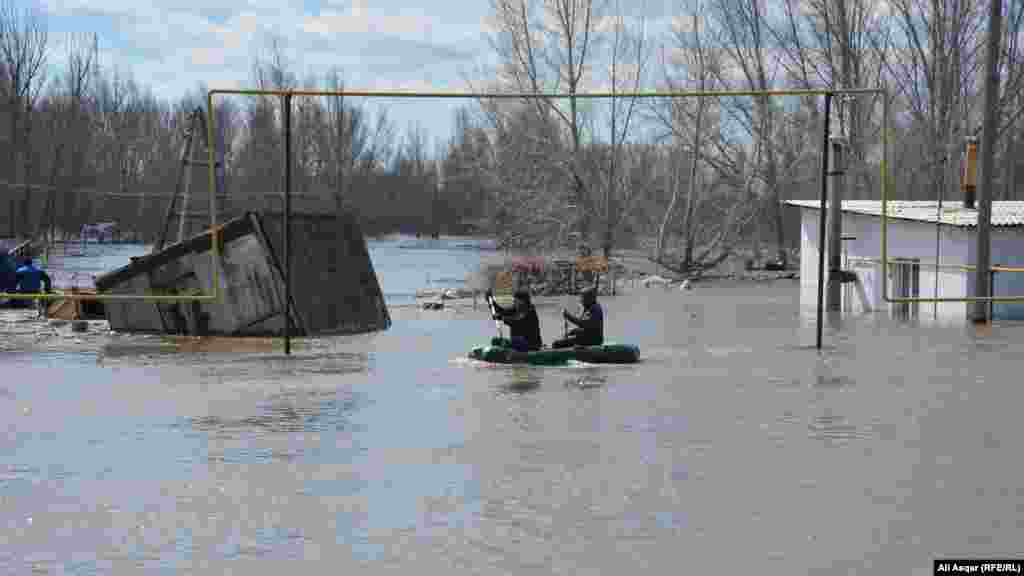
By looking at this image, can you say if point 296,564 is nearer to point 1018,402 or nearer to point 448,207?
point 1018,402

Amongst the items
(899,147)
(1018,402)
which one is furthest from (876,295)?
(899,147)

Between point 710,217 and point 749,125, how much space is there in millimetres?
4812

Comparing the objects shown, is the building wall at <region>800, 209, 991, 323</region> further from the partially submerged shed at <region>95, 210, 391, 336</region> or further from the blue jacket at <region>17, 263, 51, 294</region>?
the blue jacket at <region>17, 263, 51, 294</region>

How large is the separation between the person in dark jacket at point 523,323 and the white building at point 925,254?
12.1 meters

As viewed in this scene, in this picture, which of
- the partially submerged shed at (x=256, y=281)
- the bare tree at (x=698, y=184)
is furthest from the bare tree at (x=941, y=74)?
the partially submerged shed at (x=256, y=281)

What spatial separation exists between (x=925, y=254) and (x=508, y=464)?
22944 millimetres

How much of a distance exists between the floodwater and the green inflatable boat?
24cm

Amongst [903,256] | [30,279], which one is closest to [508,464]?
[30,279]

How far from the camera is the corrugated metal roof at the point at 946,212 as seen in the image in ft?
99.9

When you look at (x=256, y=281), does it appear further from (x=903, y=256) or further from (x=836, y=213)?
(x=903, y=256)

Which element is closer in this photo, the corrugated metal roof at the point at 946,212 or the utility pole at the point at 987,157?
the utility pole at the point at 987,157

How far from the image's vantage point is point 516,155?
58.1 metres

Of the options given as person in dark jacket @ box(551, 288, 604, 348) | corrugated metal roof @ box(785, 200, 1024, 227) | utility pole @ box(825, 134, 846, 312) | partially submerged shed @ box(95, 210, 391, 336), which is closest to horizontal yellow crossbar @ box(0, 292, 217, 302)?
partially submerged shed @ box(95, 210, 391, 336)

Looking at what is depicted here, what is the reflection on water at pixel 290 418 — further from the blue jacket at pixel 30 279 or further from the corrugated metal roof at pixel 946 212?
the corrugated metal roof at pixel 946 212
